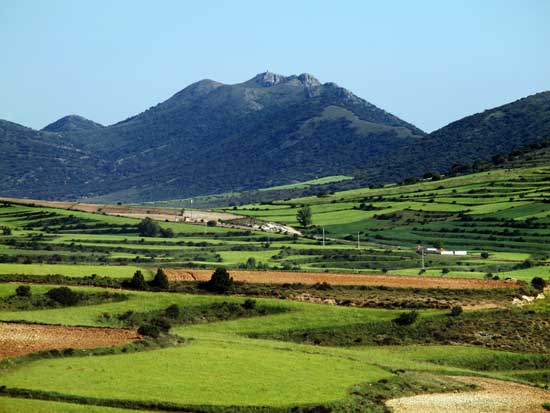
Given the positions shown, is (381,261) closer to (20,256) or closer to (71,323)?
(20,256)

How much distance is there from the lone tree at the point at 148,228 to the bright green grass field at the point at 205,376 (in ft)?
285

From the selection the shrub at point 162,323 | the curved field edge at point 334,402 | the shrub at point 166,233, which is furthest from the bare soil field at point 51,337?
the shrub at point 166,233

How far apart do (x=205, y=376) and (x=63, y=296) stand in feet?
70.7

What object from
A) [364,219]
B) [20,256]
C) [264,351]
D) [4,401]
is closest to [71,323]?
[264,351]

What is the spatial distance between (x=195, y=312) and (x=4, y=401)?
27293mm

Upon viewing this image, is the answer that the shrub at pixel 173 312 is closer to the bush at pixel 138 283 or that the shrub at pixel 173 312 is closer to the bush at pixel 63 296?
the bush at pixel 63 296

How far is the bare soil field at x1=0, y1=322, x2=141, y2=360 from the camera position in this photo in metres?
52.8

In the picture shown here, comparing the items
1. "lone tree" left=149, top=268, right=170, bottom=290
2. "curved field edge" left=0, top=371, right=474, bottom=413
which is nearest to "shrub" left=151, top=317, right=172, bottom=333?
"lone tree" left=149, top=268, right=170, bottom=290

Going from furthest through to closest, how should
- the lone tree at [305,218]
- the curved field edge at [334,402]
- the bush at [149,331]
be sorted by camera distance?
1. the lone tree at [305,218]
2. the bush at [149,331]
3. the curved field edge at [334,402]

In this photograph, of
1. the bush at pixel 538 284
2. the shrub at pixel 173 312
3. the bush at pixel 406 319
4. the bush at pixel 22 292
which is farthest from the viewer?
the bush at pixel 538 284

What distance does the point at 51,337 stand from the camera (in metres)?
56.0

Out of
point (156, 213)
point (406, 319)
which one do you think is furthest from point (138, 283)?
point (156, 213)

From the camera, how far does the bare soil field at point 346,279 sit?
80.4m

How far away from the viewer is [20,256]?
346 feet
